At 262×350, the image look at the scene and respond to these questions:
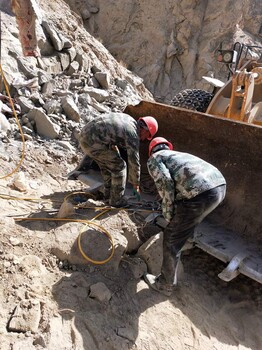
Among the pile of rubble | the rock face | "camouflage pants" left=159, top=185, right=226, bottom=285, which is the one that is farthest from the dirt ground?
the rock face

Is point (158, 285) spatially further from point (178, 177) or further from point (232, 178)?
point (232, 178)

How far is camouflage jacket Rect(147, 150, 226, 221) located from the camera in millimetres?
3188

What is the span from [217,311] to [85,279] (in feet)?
4.17

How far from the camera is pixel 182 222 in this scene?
331 centimetres

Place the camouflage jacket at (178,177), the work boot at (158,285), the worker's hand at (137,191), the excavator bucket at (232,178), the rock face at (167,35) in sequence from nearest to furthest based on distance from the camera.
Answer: the camouflage jacket at (178,177)
the work boot at (158,285)
the excavator bucket at (232,178)
the worker's hand at (137,191)
the rock face at (167,35)

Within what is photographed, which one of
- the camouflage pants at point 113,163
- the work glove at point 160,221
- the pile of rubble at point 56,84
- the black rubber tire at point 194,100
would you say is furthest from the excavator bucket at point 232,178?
the pile of rubble at point 56,84

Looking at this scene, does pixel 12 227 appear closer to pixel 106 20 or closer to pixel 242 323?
pixel 242 323

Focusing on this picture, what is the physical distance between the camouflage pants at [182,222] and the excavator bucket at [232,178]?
422 mm

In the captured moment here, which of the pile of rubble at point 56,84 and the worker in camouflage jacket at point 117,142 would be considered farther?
the pile of rubble at point 56,84

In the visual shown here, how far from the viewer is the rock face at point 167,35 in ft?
44.4

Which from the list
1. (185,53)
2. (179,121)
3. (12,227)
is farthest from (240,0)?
(12,227)

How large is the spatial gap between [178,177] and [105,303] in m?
1.21

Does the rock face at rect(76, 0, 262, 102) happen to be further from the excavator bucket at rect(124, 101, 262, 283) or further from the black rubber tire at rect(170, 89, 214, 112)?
the excavator bucket at rect(124, 101, 262, 283)

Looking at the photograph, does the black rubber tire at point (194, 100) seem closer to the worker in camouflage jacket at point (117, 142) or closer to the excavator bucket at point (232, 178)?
the excavator bucket at point (232, 178)
